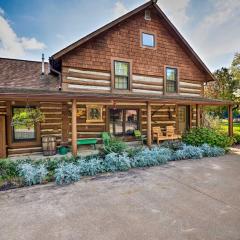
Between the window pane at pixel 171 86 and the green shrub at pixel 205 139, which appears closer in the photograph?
the green shrub at pixel 205 139

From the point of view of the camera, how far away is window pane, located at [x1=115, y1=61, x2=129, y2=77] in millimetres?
10992

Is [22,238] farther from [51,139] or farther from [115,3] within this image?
[115,3]

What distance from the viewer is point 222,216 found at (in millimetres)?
4035

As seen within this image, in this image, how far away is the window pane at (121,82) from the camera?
434 inches

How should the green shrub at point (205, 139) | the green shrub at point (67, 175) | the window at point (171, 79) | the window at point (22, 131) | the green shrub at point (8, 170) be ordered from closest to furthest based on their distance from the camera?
1. the green shrub at point (67, 175)
2. the green shrub at point (8, 170)
3. the window at point (22, 131)
4. the green shrub at point (205, 139)
5. the window at point (171, 79)

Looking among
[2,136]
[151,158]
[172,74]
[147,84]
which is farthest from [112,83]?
[2,136]

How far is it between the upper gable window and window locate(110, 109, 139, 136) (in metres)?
1.42

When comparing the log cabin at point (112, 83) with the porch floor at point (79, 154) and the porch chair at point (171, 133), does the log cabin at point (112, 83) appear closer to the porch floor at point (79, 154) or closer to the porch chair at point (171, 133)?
the porch floor at point (79, 154)

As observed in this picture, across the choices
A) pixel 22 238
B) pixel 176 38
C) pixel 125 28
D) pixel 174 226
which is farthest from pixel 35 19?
pixel 174 226

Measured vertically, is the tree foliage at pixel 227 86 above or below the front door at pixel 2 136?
above

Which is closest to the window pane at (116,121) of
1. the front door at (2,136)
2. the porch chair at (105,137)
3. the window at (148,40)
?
the porch chair at (105,137)

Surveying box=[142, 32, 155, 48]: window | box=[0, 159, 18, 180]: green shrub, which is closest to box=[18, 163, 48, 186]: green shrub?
box=[0, 159, 18, 180]: green shrub

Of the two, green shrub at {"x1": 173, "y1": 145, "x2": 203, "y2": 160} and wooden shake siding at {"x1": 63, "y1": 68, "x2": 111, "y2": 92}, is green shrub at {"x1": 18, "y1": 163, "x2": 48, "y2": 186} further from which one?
green shrub at {"x1": 173, "y1": 145, "x2": 203, "y2": 160}

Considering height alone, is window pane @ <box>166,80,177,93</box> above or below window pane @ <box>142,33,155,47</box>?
below
